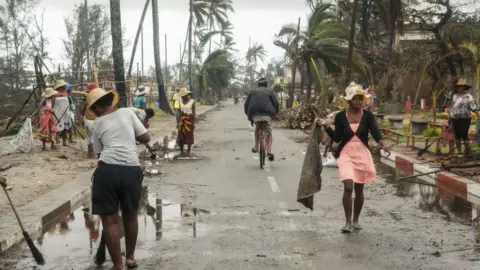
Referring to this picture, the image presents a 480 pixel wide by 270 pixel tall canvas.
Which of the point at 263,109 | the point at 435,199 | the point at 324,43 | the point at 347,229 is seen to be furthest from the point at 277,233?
the point at 324,43

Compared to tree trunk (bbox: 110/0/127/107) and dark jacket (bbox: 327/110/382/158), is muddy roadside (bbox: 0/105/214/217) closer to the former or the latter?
tree trunk (bbox: 110/0/127/107)

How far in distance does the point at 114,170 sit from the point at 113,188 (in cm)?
15

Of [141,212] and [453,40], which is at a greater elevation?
[453,40]

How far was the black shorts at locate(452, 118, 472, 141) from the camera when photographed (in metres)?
13.3

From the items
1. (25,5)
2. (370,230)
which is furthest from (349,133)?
(25,5)

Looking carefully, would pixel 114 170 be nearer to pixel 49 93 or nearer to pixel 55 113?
pixel 49 93

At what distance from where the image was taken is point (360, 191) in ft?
25.1

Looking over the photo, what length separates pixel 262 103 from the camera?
13867 mm

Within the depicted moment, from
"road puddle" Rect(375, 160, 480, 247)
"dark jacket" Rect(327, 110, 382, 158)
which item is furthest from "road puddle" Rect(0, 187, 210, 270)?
"road puddle" Rect(375, 160, 480, 247)

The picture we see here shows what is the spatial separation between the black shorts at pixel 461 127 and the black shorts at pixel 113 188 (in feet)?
30.2

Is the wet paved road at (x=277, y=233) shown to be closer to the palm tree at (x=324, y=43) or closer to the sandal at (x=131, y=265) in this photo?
the sandal at (x=131, y=265)

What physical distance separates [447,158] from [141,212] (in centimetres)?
702

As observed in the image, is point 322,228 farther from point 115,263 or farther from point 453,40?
point 453,40

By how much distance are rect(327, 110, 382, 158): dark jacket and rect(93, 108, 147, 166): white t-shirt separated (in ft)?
8.78
